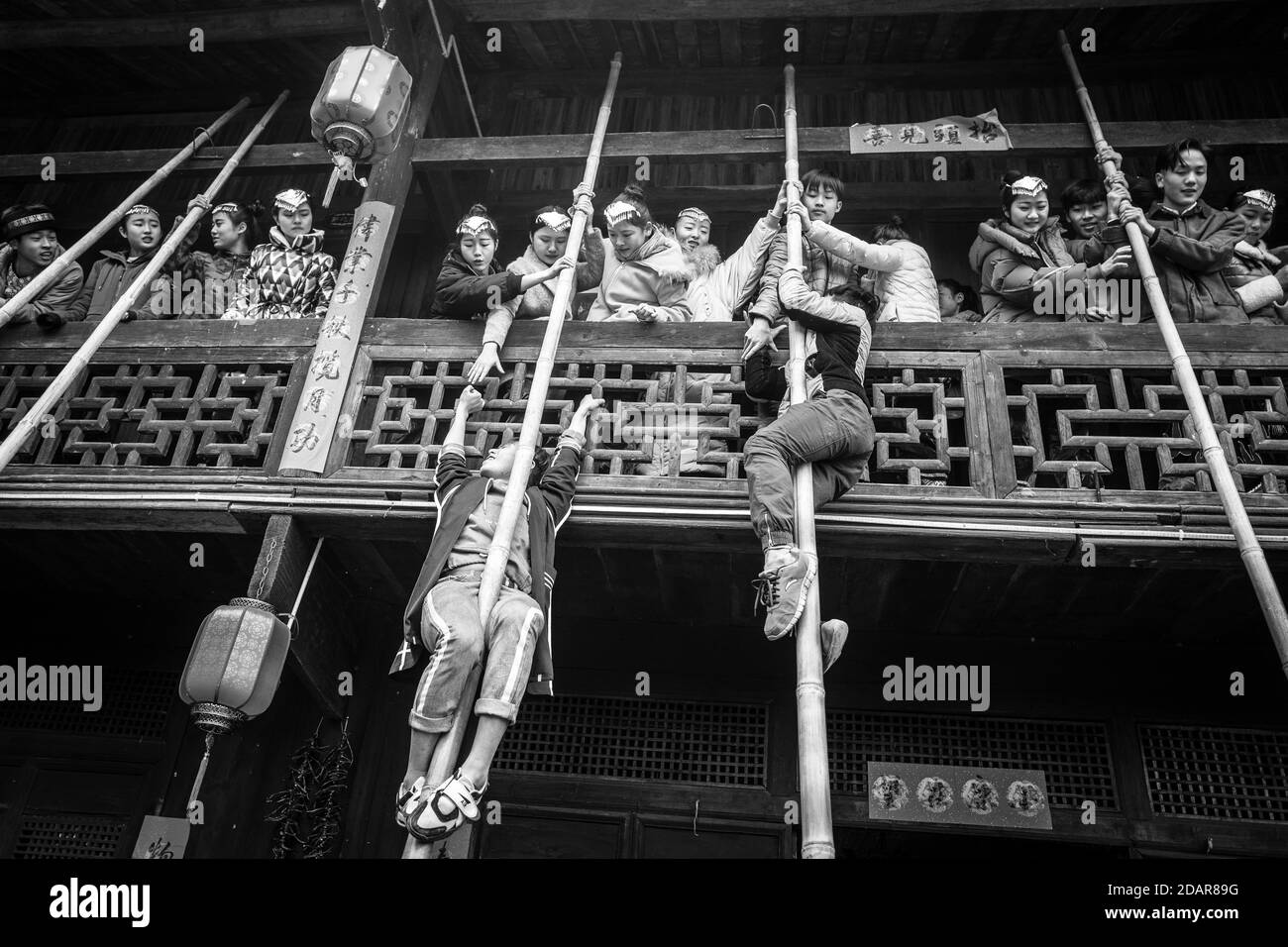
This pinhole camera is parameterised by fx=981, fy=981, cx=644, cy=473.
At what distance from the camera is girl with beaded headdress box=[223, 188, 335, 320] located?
21.3ft

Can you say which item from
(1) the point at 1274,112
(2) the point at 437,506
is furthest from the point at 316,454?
(1) the point at 1274,112

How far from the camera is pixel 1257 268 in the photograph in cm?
590

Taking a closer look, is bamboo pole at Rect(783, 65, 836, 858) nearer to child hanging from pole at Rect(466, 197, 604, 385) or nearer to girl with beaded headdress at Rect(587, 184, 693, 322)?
girl with beaded headdress at Rect(587, 184, 693, 322)

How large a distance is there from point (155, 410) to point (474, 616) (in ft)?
9.21

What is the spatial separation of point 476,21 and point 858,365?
3.99 metres

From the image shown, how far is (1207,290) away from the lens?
18.4ft

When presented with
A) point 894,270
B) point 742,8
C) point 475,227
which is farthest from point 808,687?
point 742,8

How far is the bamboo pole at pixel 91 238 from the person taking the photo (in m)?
5.98

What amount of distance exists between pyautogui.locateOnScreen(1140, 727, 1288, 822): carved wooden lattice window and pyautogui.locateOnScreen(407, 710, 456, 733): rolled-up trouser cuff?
4.09 m

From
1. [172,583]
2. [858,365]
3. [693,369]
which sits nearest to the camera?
[858,365]

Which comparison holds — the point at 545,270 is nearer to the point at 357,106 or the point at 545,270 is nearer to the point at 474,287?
the point at 474,287

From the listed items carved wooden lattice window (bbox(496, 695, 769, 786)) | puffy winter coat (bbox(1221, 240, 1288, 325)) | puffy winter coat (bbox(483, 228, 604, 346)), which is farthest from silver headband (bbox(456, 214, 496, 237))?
puffy winter coat (bbox(1221, 240, 1288, 325))

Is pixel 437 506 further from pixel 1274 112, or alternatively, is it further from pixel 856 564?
pixel 1274 112

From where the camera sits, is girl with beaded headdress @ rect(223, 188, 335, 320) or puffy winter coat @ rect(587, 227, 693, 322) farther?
girl with beaded headdress @ rect(223, 188, 335, 320)
